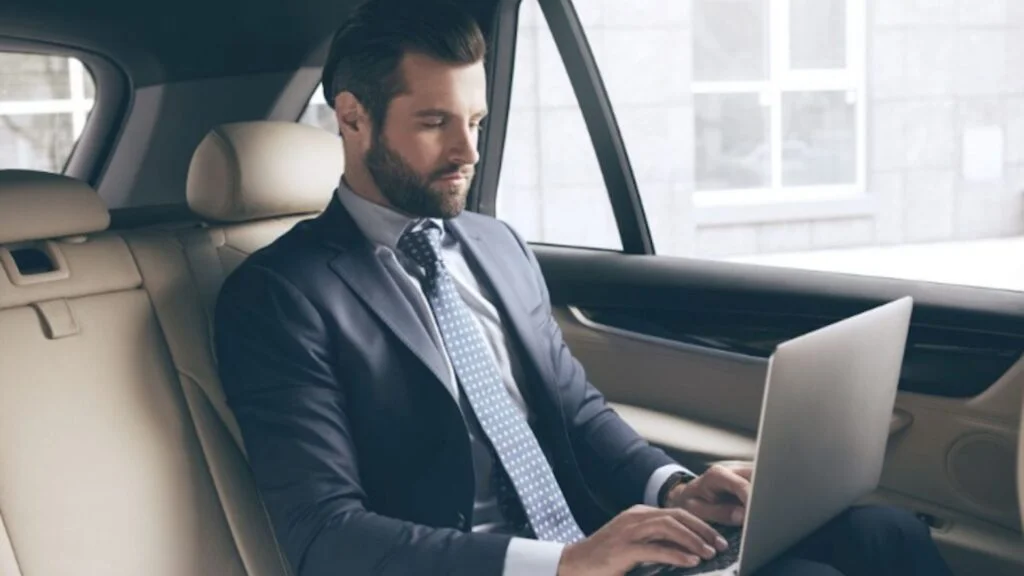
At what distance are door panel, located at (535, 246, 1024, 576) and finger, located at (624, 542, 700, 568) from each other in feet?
2.44

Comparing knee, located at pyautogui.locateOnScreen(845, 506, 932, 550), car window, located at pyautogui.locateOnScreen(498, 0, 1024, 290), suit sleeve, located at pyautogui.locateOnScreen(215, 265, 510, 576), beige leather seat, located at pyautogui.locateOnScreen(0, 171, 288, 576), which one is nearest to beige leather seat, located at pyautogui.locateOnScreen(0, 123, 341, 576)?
beige leather seat, located at pyautogui.locateOnScreen(0, 171, 288, 576)

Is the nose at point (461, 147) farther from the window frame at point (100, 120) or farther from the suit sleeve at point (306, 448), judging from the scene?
the window frame at point (100, 120)

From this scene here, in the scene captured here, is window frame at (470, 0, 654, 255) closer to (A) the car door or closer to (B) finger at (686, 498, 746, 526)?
(A) the car door

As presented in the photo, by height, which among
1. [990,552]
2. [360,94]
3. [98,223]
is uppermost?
[360,94]

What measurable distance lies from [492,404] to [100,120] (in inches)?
53.6

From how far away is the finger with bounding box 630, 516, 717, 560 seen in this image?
1383mm

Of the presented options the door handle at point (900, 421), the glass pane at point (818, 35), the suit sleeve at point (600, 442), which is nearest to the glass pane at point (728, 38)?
the glass pane at point (818, 35)

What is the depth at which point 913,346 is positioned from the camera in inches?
81.0

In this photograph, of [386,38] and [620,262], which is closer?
[386,38]

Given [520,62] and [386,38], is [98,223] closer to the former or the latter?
[386,38]

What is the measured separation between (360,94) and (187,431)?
497 mm

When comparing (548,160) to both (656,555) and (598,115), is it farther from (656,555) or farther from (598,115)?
(656,555)

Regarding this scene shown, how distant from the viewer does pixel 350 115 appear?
5.93 ft

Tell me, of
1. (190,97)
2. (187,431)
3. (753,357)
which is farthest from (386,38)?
(190,97)
